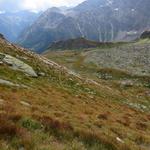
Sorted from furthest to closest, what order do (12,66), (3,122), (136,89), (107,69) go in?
(107,69) → (136,89) → (12,66) → (3,122)

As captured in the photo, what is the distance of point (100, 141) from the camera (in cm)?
1504

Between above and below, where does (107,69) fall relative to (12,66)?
below

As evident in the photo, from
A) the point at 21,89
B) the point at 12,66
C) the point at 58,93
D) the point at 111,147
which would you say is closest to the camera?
the point at 111,147

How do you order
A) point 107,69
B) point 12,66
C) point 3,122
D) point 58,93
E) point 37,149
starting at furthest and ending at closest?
point 107,69, point 12,66, point 58,93, point 3,122, point 37,149

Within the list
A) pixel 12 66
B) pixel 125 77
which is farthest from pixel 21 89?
pixel 125 77

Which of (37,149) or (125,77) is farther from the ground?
(37,149)

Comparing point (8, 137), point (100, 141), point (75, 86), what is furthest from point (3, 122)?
point (75, 86)

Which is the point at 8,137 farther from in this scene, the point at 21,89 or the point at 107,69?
the point at 107,69

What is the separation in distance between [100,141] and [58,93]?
16670 mm

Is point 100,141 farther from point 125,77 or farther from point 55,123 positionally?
point 125,77

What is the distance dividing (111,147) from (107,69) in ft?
238

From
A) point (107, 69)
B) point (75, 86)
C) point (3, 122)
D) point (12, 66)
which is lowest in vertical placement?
point (107, 69)

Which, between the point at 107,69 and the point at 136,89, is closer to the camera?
the point at 136,89

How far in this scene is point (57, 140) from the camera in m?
14.0
